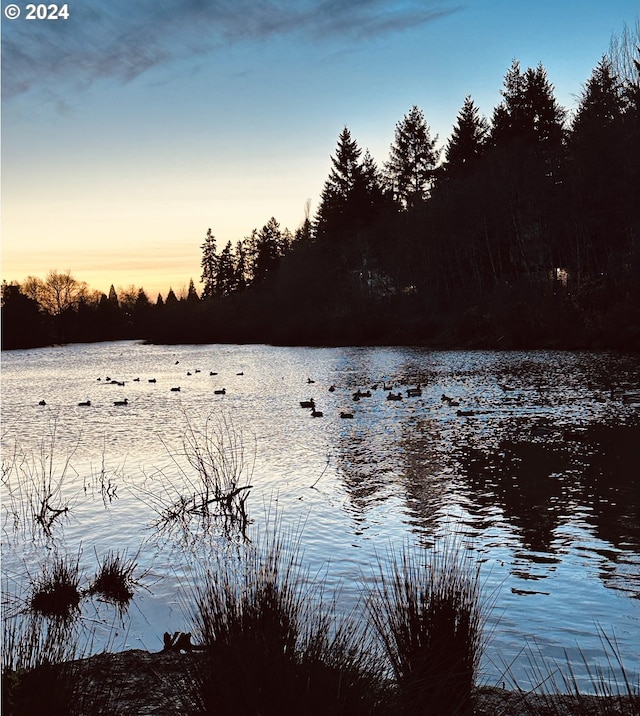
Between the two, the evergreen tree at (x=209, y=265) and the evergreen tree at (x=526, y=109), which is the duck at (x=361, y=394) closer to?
the evergreen tree at (x=526, y=109)

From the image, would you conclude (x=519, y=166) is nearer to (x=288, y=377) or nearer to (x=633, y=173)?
(x=633, y=173)

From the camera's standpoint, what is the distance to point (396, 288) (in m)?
65.4

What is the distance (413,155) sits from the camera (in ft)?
243

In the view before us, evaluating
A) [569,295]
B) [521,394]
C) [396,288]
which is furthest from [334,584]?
[396,288]

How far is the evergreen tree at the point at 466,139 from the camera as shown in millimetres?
66000

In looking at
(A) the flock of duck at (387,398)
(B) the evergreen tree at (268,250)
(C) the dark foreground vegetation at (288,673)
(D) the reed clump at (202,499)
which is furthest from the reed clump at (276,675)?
(B) the evergreen tree at (268,250)

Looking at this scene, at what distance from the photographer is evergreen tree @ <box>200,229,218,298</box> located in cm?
11994

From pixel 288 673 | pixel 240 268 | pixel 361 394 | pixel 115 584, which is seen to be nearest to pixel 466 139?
pixel 361 394

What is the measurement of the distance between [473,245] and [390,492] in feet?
149

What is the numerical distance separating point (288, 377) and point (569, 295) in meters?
18.9

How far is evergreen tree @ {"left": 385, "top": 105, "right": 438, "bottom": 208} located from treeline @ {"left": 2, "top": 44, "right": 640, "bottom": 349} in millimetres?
148

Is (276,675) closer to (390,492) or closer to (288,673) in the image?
(288,673)

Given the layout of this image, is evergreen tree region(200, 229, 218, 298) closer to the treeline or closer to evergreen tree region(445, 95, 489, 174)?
the treeline

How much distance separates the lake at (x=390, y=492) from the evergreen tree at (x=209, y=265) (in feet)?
310
